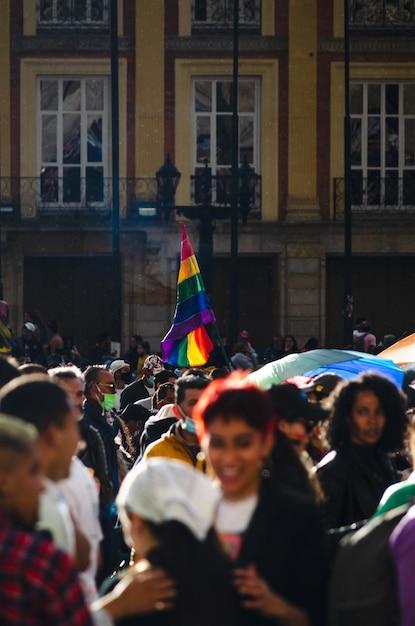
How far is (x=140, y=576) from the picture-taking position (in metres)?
4.58

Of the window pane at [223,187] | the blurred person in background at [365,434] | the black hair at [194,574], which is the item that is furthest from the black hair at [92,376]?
the window pane at [223,187]

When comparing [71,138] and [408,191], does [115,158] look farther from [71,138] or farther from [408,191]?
[408,191]

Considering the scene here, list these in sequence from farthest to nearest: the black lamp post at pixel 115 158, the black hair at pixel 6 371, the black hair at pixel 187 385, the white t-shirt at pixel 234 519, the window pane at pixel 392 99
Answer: the window pane at pixel 392 99
the black lamp post at pixel 115 158
the black hair at pixel 187 385
the black hair at pixel 6 371
the white t-shirt at pixel 234 519

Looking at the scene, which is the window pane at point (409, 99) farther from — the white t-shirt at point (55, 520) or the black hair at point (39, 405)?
the white t-shirt at point (55, 520)

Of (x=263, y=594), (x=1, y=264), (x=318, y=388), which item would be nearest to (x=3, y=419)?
(x=263, y=594)

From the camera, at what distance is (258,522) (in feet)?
16.0

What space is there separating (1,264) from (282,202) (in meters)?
5.92

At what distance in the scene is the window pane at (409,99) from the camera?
1407 inches

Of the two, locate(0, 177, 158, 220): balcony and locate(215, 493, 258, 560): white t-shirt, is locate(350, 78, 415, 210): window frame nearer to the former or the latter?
locate(0, 177, 158, 220): balcony

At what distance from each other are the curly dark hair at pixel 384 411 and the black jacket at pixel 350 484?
0.24 feet

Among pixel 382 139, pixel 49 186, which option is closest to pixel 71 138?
pixel 49 186

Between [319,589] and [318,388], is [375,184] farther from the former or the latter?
[319,589]

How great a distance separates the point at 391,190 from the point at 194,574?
31.5m

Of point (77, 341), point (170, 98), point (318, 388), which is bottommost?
point (77, 341)
